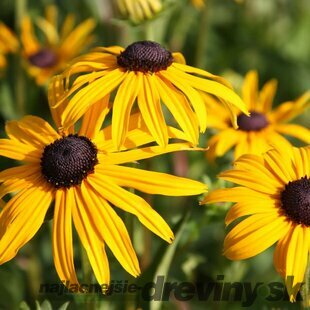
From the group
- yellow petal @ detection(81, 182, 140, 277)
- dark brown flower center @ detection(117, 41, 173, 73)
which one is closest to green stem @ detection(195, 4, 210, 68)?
dark brown flower center @ detection(117, 41, 173, 73)

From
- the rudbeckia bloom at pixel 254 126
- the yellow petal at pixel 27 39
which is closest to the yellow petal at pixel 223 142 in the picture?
the rudbeckia bloom at pixel 254 126

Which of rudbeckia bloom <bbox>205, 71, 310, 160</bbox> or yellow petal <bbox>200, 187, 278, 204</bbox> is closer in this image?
yellow petal <bbox>200, 187, 278, 204</bbox>

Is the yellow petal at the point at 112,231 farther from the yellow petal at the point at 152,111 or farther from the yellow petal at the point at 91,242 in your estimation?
the yellow petal at the point at 152,111

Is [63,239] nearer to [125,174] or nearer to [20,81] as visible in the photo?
[125,174]

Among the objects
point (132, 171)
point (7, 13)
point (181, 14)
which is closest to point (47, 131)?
point (132, 171)

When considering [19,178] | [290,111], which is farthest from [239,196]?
[290,111]

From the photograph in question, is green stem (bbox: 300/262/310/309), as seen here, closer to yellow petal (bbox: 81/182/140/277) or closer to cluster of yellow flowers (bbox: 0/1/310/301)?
cluster of yellow flowers (bbox: 0/1/310/301)
